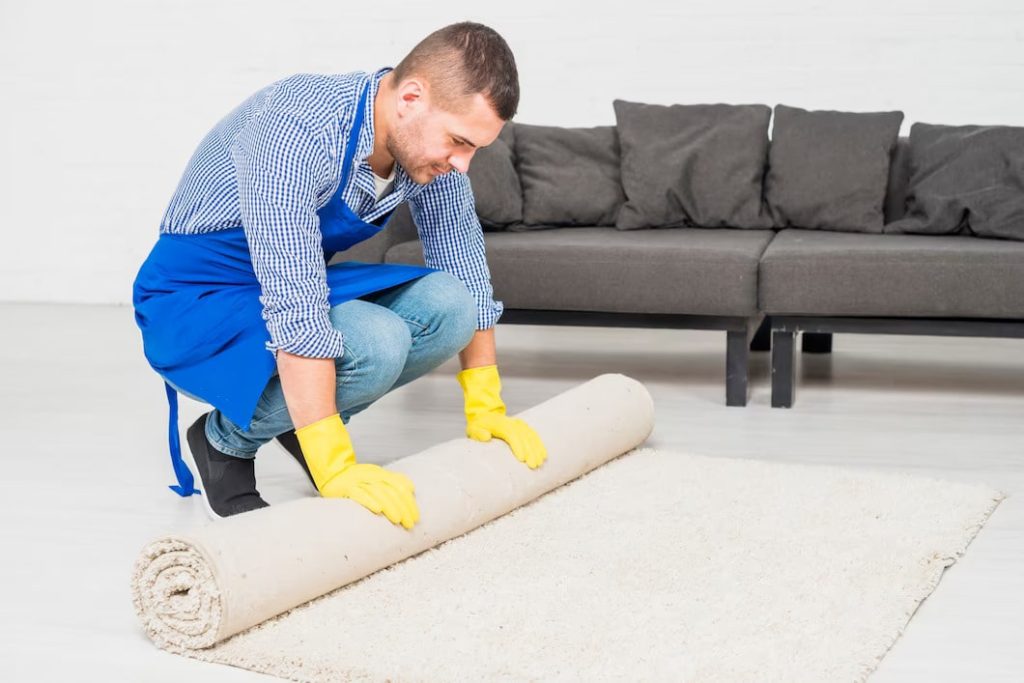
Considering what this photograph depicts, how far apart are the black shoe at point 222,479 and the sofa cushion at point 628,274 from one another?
1313 millimetres

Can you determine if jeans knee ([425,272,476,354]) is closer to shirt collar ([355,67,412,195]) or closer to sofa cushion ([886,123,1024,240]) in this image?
shirt collar ([355,67,412,195])

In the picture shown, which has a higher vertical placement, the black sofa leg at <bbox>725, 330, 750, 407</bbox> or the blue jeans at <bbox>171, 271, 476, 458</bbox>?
the blue jeans at <bbox>171, 271, 476, 458</bbox>

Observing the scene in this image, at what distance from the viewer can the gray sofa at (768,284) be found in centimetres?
342

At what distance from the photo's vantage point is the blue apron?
223cm

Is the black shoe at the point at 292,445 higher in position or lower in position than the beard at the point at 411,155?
lower

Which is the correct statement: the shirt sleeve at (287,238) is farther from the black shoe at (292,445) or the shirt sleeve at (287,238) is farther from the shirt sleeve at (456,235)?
the black shoe at (292,445)

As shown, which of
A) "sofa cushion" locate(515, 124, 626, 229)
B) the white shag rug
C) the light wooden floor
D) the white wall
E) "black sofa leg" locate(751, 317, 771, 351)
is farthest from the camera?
the white wall

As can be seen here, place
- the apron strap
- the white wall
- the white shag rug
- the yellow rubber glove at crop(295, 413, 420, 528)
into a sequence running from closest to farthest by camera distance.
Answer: the white shag rug < the yellow rubber glove at crop(295, 413, 420, 528) < the apron strap < the white wall

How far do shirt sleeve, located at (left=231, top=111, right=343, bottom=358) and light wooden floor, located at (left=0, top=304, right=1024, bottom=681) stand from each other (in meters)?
0.51

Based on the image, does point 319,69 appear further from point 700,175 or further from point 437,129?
point 437,129

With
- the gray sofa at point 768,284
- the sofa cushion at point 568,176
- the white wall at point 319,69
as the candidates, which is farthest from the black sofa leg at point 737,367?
the white wall at point 319,69

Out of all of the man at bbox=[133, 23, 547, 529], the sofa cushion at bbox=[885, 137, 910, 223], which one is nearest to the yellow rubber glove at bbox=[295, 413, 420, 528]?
the man at bbox=[133, 23, 547, 529]

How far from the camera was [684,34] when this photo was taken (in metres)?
5.08

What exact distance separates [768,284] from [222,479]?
1688mm
